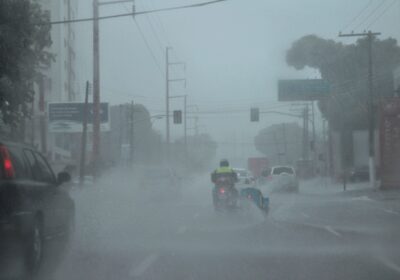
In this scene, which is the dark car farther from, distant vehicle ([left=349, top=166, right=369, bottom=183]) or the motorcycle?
distant vehicle ([left=349, top=166, right=369, bottom=183])

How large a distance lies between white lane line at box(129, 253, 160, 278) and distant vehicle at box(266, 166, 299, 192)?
32.7m

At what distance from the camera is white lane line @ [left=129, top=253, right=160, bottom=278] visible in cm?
1134

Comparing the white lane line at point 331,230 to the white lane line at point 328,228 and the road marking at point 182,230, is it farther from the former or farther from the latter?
the road marking at point 182,230

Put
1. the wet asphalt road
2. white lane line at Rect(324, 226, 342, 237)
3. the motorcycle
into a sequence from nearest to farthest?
the wet asphalt road
white lane line at Rect(324, 226, 342, 237)
the motorcycle

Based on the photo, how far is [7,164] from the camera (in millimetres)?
9984

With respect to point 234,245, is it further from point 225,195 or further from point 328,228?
point 225,195

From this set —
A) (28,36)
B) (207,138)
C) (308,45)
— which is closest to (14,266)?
(28,36)

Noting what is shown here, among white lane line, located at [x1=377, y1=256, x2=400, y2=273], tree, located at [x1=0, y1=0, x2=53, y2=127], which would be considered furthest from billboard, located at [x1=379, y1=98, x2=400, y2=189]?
white lane line, located at [x1=377, y1=256, x2=400, y2=273]

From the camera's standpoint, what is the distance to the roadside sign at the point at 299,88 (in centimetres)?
6056

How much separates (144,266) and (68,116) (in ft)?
158

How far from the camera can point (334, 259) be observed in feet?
42.1

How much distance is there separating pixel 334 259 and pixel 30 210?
5.23 m

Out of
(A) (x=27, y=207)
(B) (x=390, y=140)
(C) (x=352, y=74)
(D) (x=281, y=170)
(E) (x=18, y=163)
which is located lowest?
(D) (x=281, y=170)

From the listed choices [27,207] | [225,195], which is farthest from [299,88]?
[27,207]
